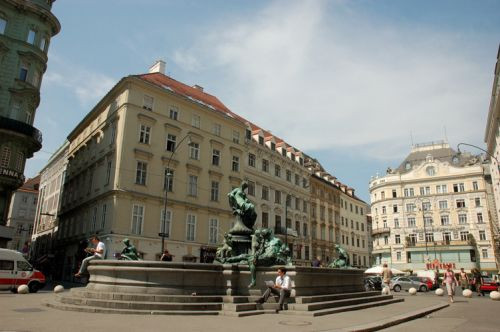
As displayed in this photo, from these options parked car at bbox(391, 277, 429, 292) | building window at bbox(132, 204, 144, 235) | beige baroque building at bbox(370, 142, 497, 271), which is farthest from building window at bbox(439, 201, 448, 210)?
building window at bbox(132, 204, 144, 235)

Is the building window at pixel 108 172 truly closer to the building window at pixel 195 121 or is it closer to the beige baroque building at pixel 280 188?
the building window at pixel 195 121

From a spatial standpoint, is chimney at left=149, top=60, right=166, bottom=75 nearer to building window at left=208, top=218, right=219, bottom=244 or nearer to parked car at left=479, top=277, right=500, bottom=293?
building window at left=208, top=218, right=219, bottom=244

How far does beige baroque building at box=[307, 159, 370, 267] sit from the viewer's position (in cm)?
5303

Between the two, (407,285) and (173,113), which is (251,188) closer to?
(173,113)

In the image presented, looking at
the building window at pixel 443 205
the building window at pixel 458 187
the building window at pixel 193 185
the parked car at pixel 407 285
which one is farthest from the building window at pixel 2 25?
the building window at pixel 458 187

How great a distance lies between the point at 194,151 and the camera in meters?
35.8

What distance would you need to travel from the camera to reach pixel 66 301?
11.3 m

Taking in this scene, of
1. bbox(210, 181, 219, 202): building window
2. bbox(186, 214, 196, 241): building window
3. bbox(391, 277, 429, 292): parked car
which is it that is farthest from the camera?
bbox(210, 181, 219, 202): building window

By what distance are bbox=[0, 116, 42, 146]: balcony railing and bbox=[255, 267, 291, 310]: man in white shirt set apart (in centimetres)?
2625

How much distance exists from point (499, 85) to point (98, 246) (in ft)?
135

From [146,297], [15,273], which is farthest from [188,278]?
[15,273]

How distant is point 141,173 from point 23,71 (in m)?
12.5

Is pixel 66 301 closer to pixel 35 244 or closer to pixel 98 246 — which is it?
pixel 98 246

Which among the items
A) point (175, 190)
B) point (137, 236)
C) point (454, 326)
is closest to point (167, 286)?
point (454, 326)
